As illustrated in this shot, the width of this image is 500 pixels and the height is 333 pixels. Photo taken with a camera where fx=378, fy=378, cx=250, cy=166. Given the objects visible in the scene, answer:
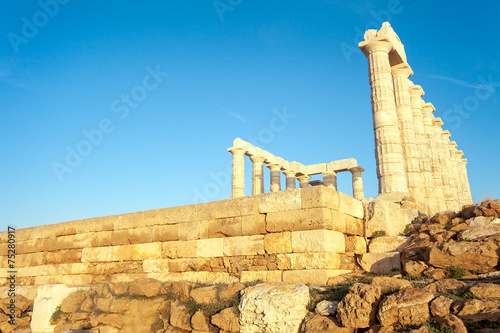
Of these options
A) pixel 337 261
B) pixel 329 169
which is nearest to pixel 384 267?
pixel 337 261

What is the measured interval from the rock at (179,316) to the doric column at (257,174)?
71.8 ft

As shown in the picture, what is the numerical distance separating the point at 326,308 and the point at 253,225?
10.1 ft

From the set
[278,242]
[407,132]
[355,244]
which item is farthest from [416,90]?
[278,242]

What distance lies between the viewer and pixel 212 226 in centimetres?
838

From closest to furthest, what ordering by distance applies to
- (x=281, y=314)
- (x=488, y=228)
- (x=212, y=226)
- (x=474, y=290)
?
(x=474, y=290), (x=281, y=314), (x=488, y=228), (x=212, y=226)

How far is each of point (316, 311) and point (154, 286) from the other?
9.97 ft

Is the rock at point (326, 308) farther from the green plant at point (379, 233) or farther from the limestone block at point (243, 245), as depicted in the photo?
the green plant at point (379, 233)

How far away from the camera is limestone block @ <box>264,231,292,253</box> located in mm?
7199

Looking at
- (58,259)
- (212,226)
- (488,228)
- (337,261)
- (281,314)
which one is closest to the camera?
(281,314)

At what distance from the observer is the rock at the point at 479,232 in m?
6.33

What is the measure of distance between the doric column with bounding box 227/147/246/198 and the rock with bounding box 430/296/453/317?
2162 cm

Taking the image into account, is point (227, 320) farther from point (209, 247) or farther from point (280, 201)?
point (209, 247)

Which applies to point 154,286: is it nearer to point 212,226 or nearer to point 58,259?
point 212,226

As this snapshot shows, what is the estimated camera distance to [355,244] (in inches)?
312
